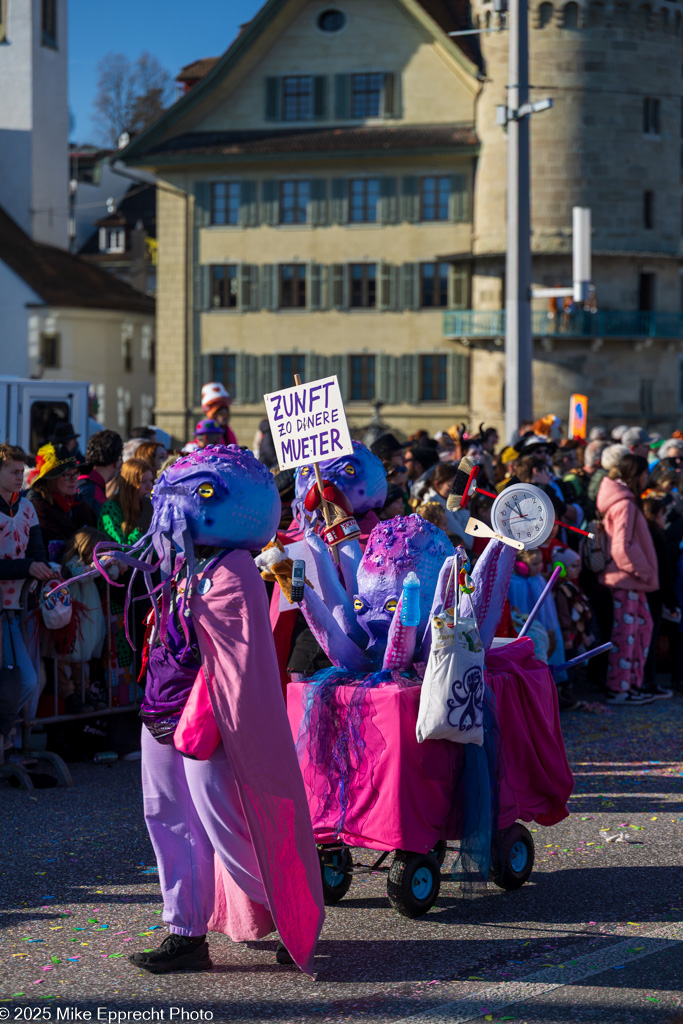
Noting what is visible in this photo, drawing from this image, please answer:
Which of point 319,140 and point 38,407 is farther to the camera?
point 319,140

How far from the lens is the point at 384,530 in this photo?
576 cm

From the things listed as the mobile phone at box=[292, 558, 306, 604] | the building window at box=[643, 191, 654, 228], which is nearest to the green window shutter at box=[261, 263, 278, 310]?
the building window at box=[643, 191, 654, 228]

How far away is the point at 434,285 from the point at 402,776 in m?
37.1

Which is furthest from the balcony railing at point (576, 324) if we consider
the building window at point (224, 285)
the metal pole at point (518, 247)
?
the metal pole at point (518, 247)

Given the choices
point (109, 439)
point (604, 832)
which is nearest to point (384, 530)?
point (604, 832)

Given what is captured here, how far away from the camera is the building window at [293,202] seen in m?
42.0

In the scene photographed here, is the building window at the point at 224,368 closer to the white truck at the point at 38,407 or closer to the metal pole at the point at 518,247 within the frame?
the white truck at the point at 38,407

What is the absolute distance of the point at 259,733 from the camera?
15.6ft

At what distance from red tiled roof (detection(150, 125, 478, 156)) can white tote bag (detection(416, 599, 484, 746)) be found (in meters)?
36.9

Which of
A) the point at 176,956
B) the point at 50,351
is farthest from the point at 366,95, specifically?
the point at 176,956

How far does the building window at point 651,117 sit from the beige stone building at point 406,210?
59mm

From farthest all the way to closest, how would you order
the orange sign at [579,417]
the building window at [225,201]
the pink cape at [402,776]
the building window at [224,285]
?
the building window at [224,285] < the building window at [225,201] < the orange sign at [579,417] < the pink cape at [402,776]

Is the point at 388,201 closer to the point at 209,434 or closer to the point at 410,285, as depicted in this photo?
the point at 410,285

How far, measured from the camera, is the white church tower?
4828 centimetres
